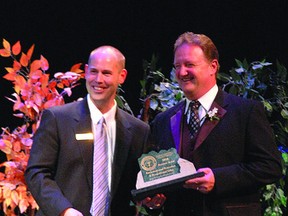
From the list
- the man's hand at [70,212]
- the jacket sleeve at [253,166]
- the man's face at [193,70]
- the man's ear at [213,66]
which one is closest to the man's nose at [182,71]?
the man's face at [193,70]

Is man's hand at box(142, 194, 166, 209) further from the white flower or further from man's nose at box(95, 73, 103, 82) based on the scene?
man's nose at box(95, 73, 103, 82)

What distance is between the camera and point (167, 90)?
372 centimetres

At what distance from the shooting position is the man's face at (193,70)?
8.80 ft

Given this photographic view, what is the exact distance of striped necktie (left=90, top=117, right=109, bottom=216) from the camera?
2.73m

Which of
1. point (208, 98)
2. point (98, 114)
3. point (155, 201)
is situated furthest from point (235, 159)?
point (98, 114)

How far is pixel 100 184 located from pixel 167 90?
1.14 metres

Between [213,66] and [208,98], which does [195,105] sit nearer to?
[208,98]

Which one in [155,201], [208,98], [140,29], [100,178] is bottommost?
[155,201]

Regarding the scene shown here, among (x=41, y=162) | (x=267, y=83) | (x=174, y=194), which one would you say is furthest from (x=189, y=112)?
(x=267, y=83)

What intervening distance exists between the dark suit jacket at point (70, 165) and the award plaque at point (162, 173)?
0.34 metres

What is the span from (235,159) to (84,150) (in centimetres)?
73

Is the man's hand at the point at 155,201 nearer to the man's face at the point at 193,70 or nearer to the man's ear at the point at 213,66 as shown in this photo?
the man's face at the point at 193,70

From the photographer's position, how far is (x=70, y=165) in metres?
2.75

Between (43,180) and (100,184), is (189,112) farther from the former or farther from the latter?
(43,180)
